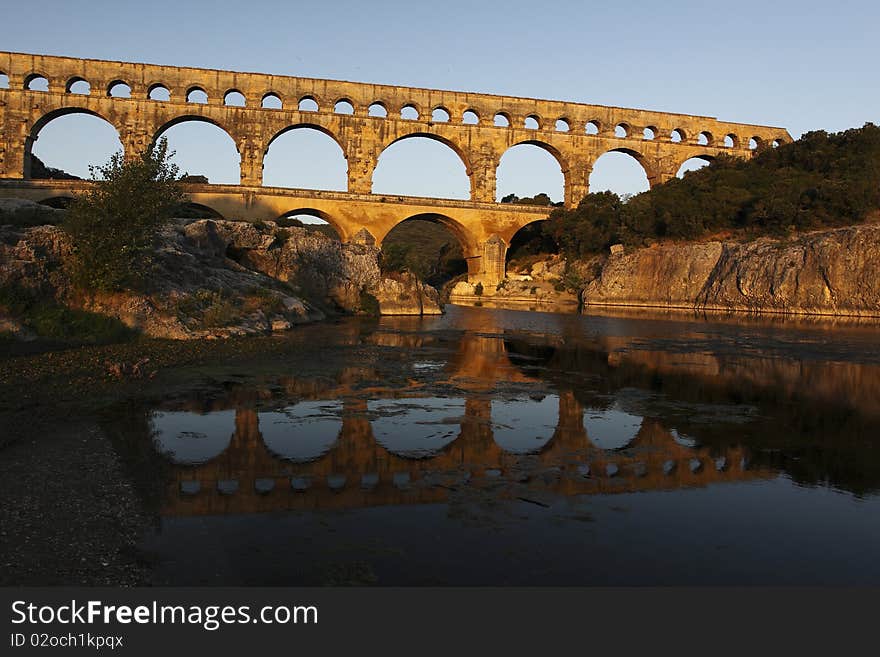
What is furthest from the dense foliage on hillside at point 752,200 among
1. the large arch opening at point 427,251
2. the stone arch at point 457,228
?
the large arch opening at point 427,251

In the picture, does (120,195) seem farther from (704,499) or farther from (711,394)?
(704,499)

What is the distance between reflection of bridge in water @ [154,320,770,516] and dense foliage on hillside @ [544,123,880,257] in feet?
143

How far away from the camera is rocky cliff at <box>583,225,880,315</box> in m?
36.4

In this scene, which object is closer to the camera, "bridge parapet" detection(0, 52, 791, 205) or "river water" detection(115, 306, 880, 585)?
"river water" detection(115, 306, 880, 585)

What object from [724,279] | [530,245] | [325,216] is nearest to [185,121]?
[325,216]

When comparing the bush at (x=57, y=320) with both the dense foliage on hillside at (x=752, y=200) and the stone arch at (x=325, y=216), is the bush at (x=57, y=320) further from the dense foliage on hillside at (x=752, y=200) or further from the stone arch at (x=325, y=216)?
the dense foliage on hillside at (x=752, y=200)

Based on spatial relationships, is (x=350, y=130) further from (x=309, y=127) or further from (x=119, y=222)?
(x=119, y=222)


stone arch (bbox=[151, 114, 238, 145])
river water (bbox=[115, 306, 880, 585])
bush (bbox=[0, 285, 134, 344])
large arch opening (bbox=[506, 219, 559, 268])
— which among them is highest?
stone arch (bbox=[151, 114, 238, 145])

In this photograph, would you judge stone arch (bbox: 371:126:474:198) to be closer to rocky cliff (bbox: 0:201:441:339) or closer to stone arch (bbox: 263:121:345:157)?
stone arch (bbox: 263:121:345:157)

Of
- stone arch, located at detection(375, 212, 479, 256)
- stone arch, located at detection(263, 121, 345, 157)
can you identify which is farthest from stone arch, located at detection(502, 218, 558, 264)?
stone arch, located at detection(263, 121, 345, 157)

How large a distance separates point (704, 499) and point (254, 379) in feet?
27.9

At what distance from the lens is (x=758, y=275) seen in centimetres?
4059

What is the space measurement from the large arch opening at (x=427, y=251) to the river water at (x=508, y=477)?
1027 inches

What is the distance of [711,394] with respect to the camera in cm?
1149
